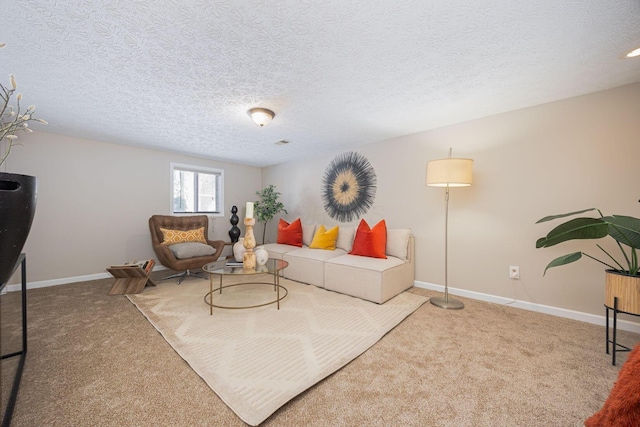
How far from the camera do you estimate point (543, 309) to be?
259cm

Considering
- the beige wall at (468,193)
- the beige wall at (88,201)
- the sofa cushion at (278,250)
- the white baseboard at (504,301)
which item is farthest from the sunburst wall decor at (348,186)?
the beige wall at (88,201)

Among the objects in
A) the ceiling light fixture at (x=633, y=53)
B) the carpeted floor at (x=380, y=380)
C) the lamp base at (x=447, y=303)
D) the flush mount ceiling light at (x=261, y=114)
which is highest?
the ceiling light fixture at (x=633, y=53)

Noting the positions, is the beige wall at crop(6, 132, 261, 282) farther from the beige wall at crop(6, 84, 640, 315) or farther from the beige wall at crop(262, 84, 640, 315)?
the beige wall at crop(262, 84, 640, 315)

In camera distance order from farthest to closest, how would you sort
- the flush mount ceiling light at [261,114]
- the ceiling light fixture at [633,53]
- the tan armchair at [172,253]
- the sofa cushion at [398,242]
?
the tan armchair at [172,253], the sofa cushion at [398,242], the flush mount ceiling light at [261,114], the ceiling light fixture at [633,53]

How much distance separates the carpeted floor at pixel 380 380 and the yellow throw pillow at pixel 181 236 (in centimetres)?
161

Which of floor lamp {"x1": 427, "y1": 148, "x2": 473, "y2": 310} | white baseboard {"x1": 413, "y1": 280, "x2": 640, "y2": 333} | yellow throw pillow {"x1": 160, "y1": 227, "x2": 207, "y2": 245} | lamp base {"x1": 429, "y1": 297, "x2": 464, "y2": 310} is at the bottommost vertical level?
lamp base {"x1": 429, "y1": 297, "x2": 464, "y2": 310}

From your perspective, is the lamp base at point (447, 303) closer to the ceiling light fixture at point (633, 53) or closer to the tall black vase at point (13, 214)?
the ceiling light fixture at point (633, 53)

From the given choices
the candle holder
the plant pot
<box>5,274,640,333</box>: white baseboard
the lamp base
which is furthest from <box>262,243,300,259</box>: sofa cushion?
the plant pot

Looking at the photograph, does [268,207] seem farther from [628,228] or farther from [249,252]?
[628,228]

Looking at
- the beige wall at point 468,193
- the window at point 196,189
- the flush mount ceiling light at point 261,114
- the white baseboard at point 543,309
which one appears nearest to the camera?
the white baseboard at point 543,309

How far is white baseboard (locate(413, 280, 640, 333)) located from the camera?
87.3 inches

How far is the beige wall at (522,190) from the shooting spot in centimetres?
230

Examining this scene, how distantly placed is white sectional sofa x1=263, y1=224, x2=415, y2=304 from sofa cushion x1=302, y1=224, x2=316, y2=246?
409 millimetres

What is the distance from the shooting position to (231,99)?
8.29 feet
